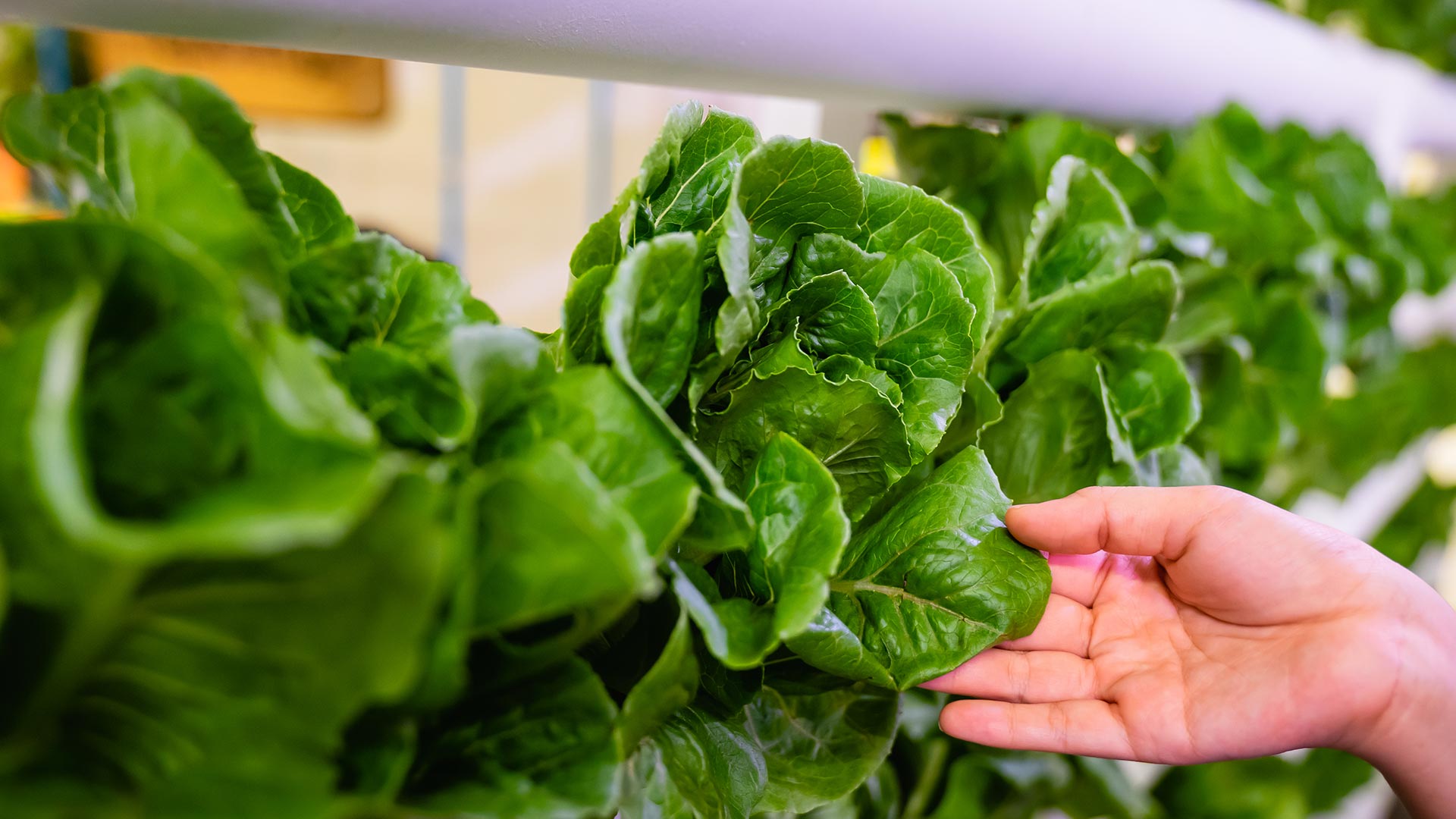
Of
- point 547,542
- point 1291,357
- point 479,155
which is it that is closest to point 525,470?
point 547,542

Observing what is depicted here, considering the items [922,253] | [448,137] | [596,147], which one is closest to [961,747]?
[922,253]

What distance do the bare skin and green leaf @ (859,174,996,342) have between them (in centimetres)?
13

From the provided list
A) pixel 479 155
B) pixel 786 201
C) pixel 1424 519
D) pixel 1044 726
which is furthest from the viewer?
pixel 479 155

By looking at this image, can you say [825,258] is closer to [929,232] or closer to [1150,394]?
[929,232]

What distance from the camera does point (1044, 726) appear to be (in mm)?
584

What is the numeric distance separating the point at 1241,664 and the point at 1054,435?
184 millimetres

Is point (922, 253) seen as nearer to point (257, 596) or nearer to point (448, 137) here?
point (257, 596)

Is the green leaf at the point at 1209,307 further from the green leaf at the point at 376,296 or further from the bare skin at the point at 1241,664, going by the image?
the green leaf at the point at 376,296

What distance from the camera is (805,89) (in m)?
0.70

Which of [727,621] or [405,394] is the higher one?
[405,394]

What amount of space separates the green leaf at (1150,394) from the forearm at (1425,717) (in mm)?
181

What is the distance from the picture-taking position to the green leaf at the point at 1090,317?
0.65m

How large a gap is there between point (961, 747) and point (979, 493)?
412 millimetres

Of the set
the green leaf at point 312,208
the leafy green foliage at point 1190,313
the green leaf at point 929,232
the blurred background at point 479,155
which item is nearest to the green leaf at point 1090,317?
the leafy green foliage at point 1190,313
